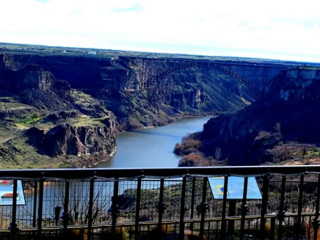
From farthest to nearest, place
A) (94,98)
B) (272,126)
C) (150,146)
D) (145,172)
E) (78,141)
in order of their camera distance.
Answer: (94,98) < (150,146) < (78,141) < (272,126) < (145,172)

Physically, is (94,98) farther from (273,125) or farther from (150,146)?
(273,125)

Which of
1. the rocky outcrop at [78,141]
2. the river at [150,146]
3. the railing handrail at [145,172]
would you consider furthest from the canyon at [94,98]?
the railing handrail at [145,172]

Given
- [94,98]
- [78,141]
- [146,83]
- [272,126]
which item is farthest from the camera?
[146,83]

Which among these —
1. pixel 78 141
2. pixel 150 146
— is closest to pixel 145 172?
pixel 78 141

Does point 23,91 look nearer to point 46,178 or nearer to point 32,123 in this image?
point 32,123

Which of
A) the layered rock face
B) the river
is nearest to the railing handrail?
the river

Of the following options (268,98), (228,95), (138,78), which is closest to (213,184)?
(268,98)

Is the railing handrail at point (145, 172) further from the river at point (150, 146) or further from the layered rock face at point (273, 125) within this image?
the layered rock face at point (273, 125)
